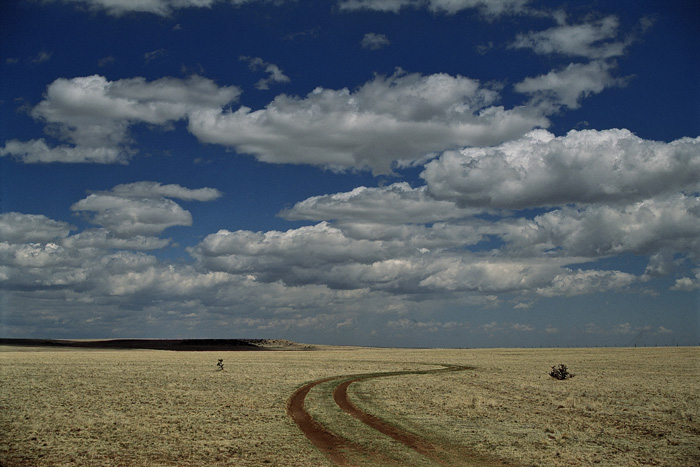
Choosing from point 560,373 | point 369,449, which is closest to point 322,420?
point 369,449

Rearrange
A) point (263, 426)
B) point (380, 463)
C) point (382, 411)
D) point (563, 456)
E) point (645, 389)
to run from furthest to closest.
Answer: point (645, 389) < point (382, 411) < point (263, 426) < point (563, 456) < point (380, 463)

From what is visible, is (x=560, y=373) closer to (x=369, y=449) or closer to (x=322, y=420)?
(x=322, y=420)

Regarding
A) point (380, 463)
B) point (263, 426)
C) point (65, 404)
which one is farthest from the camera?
point (65, 404)

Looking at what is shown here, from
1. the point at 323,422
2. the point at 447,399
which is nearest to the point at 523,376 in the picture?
the point at 447,399

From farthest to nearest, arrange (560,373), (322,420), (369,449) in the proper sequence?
(560,373), (322,420), (369,449)

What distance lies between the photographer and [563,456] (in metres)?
18.2

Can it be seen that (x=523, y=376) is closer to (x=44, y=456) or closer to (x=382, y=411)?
(x=382, y=411)

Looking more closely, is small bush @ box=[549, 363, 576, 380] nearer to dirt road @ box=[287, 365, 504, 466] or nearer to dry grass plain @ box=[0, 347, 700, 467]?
dry grass plain @ box=[0, 347, 700, 467]

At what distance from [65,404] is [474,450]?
22593 millimetres

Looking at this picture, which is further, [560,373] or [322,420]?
[560,373]

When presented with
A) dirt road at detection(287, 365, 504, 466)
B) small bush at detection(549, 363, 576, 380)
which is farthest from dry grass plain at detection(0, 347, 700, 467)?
small bush at detection(549, 363, 576, 380)

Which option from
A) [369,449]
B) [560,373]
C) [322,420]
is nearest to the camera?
[369,449]

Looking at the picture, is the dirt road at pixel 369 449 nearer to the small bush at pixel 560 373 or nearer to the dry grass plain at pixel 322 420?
the dry grass plain at pixel 322 420

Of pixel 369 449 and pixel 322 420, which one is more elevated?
pixel 369 449
